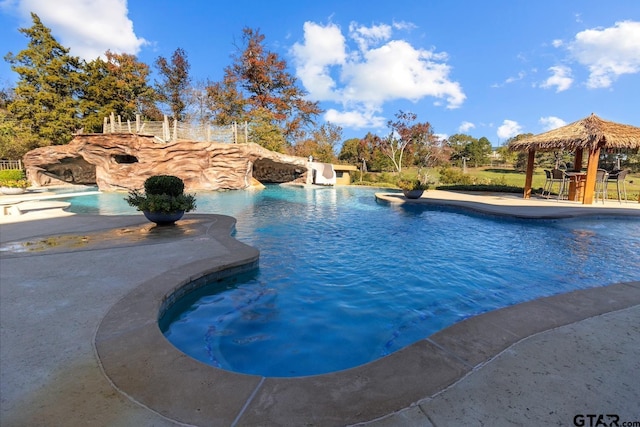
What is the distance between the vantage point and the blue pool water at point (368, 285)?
2844mm

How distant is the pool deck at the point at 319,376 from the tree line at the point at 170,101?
22141mm

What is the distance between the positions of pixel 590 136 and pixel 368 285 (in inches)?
456

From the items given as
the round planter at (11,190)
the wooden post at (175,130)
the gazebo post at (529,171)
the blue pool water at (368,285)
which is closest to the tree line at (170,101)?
the wooden post at (175,130)

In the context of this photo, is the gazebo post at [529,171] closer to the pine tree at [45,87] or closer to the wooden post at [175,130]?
the wooden post at [175,130]

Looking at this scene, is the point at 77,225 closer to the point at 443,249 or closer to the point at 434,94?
the point at 443,249

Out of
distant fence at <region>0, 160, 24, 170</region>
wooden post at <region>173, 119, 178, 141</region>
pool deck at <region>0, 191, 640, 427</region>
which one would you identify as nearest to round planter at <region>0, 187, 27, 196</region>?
wooden post at <region>173, 119, 178, 141</region>

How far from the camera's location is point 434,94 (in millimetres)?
32062

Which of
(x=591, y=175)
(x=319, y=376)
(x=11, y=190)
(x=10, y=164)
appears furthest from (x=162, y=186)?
(x=10, y=164)

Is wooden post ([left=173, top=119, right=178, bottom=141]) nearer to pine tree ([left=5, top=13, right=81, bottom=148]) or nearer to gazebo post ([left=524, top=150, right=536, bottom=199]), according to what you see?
pine tree ([left=5, top=13, right=81, bottom=148])

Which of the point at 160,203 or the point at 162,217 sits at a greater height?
the point at 160,203

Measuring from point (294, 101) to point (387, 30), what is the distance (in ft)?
38.4

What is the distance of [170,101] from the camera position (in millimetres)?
27938

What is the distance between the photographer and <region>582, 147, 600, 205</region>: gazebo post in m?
10.9

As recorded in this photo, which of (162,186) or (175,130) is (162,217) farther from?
(175,130)
